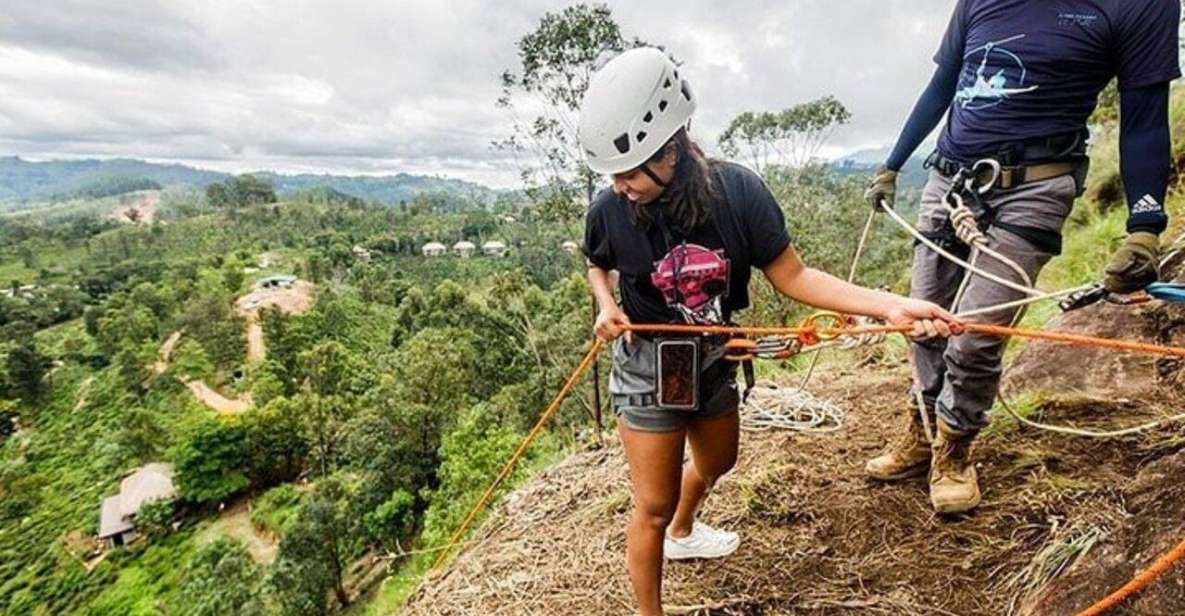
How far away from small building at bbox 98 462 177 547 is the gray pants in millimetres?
36901

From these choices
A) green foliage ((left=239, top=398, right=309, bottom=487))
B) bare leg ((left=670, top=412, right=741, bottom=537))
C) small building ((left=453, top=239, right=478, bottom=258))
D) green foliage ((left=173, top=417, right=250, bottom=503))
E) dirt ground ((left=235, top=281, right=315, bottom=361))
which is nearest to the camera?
bare leg ((left=670, top=412, right=741, bottom=537))

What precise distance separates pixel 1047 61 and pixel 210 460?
1411 inches

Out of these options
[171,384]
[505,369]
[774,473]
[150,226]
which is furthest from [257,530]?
[150,226]

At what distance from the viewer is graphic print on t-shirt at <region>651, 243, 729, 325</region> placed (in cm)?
181

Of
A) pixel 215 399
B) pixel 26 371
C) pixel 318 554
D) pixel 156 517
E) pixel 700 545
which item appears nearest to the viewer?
pixel 700 545

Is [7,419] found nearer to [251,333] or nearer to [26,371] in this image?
[26,371]

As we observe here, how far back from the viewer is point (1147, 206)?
1.81 meters

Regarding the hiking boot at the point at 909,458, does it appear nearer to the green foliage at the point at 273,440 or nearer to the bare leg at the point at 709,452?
the bare leg at the point at 709,452

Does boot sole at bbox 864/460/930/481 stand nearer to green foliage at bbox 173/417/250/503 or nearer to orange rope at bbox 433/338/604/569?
orange rope at bbox 433/338/604/569

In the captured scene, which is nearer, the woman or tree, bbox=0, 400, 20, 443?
the woman

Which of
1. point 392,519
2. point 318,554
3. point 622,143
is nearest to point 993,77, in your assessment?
point 622,143

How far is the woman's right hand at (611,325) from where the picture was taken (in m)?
1.92

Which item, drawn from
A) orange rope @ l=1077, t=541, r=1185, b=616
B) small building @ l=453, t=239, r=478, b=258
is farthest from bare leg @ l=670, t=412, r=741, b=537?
small building @ l=453, t=239, r=478, b=258

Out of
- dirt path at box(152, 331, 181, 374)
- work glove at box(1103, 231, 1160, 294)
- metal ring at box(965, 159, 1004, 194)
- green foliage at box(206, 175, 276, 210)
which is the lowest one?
dirt path at box(152, 331, 181, 374)
